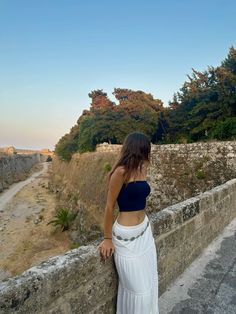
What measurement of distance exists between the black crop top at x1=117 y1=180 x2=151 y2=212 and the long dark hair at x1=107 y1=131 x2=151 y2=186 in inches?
2.4

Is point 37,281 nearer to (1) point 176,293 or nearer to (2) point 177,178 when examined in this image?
(1) point 176,293

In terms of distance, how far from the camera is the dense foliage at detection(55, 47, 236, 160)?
21.0 m


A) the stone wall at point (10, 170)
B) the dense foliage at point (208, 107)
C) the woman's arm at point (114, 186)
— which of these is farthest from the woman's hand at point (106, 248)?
the stone wall at point (10, 170)

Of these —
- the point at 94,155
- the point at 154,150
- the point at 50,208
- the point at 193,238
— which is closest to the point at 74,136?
the point at 94,155

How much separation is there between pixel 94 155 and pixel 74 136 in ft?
37.6

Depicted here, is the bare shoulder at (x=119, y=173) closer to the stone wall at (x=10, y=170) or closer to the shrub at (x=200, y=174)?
the shrub at (x=200, y=174)

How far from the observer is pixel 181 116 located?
26000 millimetres

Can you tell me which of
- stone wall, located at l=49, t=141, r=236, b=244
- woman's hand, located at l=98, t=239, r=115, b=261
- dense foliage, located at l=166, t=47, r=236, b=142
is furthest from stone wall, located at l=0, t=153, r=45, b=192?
woman's hand, located at l=98, t=239, r=115, b=261

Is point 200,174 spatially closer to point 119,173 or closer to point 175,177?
point 175,177

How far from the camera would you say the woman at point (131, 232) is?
2096mm

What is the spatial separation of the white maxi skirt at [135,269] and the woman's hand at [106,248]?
0.10 feet

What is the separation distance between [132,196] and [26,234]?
15179 mm

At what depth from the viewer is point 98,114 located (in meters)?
28.9

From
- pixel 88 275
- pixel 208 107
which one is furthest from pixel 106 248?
pixel 208 107
